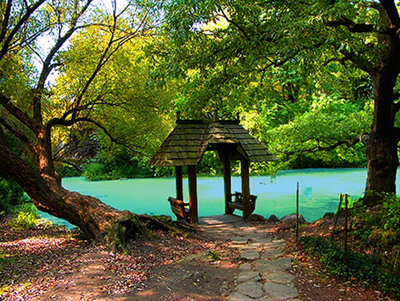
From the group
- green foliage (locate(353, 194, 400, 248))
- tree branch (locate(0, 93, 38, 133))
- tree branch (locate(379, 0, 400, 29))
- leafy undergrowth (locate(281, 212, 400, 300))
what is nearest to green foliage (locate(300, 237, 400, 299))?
leafy undergrowth (locate(281, 212, 400, 300))

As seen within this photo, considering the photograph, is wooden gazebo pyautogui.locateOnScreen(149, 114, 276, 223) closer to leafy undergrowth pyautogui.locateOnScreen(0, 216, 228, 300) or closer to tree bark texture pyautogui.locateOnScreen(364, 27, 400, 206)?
leafy undergrowth pyautogui.locateOnScreen(0, 216, 228, 300)

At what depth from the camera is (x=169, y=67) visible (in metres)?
6.06

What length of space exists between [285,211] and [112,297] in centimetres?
971

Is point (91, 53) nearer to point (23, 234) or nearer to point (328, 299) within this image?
point (23, 234)

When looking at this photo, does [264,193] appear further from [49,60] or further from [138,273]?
[138,273]

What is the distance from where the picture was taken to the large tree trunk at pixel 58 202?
5413 mm

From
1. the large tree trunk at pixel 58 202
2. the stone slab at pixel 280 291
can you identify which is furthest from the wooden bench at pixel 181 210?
the stone slab at pixel 280 291

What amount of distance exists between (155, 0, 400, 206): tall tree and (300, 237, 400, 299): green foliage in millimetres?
1984

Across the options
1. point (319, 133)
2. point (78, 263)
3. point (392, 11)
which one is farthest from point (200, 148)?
point (392, 11)

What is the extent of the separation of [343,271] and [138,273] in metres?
2.48

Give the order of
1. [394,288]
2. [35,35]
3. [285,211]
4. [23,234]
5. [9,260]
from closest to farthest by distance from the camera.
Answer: [394,288] < [9,260] < [23,234] < [35,35] < [285,211]

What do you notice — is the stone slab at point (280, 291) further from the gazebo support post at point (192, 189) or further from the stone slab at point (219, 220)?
the stone slab at point (219, 220)

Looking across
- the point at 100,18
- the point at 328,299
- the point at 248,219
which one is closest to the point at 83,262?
the point at 328,299

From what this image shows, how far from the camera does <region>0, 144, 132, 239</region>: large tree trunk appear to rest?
17.8 feet
